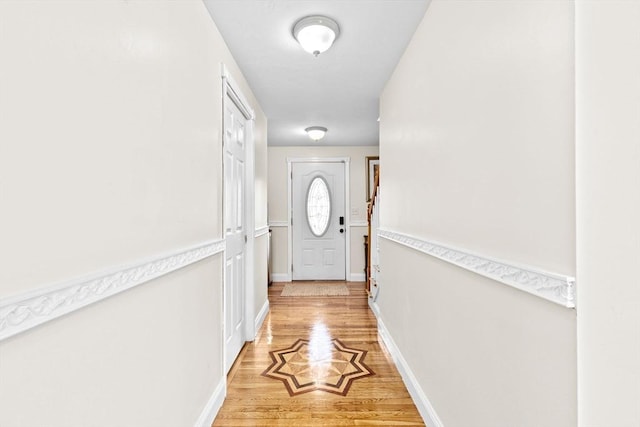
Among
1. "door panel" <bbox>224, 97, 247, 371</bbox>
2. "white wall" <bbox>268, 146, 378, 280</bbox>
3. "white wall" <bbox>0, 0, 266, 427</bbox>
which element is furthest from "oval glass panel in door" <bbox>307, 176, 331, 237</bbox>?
"white wall" <bbox>0, 0, 266, 427</bbox>

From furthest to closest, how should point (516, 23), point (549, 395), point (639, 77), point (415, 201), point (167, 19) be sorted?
point (415, 201)
point (167, 19)
point (516, 23)
point (549, 395)
point (639, 77)

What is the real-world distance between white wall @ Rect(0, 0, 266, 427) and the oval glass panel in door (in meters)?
4.21

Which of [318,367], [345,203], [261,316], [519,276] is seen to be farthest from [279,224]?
[519,276]

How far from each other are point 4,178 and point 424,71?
193 centimetres

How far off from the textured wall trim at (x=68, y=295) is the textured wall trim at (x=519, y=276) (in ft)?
3.87

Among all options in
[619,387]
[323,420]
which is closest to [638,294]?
[619,387]

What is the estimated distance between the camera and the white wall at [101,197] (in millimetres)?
712

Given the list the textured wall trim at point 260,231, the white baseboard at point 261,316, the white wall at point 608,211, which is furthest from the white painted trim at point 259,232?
the white wall at point 608,211

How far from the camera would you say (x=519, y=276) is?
1014 mm

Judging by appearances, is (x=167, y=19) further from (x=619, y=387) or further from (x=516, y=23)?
(x=619, y=387)

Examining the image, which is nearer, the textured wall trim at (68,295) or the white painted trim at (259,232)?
the textured wall trim at (68,295)

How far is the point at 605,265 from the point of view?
715 millimetres

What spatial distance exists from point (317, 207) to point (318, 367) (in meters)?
3.59

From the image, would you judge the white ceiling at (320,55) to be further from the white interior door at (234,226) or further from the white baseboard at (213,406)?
the white baseboard at (213,406)
